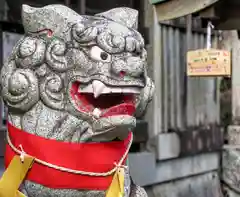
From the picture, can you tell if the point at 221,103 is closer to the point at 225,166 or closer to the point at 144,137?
the point at 225,166

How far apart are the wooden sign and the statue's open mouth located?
7.99ft

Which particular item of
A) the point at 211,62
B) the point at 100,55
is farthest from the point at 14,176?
the point at 211,62

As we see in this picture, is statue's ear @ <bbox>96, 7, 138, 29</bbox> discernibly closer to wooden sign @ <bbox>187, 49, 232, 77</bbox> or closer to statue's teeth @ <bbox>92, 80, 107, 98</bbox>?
statue's teeth @ <bbox>92, 80, 107, 98</bbox>

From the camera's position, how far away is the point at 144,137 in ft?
17.3

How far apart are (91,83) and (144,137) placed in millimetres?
3257

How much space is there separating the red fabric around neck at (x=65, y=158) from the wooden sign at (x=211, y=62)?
2487 millimetres

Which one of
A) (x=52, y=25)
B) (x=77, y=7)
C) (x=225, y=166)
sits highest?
(x=77, y=7)

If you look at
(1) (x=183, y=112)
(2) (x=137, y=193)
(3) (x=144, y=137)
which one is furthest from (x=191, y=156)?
(2) (x=137, y=193)

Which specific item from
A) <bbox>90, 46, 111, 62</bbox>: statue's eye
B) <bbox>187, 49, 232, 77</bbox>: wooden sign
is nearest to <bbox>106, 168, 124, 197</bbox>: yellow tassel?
<bbox>90, 46, 111, 62</bbox>: statue's eye

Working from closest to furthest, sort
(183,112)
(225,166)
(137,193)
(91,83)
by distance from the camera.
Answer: (91,83) → (137,193) → (183,112) → (225,166)

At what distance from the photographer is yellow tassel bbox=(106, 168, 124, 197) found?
2.17 m

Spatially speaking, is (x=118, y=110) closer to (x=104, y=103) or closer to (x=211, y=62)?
(x=104, y=103)

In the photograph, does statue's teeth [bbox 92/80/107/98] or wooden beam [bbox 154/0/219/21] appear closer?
statue's teeth [bbox 92/80/107/98]

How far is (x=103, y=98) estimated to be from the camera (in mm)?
2160
